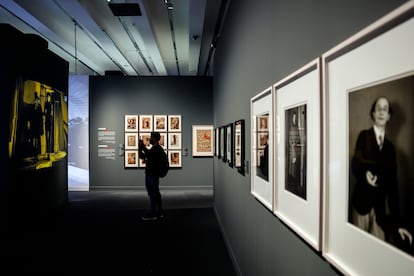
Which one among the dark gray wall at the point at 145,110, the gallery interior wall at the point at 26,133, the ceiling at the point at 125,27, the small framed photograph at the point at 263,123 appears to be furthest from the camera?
the dark gray wall at the point at 145,110

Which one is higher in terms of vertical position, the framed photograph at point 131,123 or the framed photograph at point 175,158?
the framed photograph at point 131,123

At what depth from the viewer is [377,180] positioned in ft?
3.05

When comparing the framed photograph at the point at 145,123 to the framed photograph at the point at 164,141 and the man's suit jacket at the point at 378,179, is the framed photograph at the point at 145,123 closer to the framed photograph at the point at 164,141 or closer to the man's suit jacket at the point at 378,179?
the framed photograph at the point at 164,141

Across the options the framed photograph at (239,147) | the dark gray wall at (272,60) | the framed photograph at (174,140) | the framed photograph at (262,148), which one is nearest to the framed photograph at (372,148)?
the dark gray wall at (272,60)

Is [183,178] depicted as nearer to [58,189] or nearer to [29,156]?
[58,189]

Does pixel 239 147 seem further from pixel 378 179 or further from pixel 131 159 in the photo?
pixel 131 159

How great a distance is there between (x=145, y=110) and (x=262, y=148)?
8350 mm

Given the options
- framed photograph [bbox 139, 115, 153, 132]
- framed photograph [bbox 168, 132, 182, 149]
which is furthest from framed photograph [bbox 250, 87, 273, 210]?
framed photograph [bbox 139, 115, 153, 132]

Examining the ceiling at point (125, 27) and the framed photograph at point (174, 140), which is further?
the framed photograph at point (174, 140)

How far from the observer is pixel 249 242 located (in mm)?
3039

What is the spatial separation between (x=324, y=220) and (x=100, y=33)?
27.6ft

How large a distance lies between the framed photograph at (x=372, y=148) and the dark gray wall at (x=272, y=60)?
10 cm

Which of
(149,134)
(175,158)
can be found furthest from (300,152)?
(149,134)

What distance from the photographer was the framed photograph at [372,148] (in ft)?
2.64
